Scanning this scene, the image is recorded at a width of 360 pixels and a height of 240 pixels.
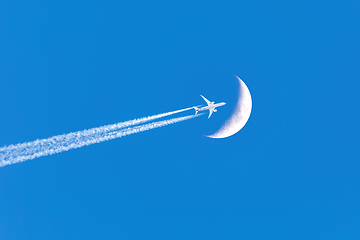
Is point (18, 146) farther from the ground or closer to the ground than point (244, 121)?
closer to the ground

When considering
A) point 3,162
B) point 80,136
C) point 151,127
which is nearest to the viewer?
point 3,162

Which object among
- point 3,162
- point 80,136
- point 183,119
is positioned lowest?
point 3,162

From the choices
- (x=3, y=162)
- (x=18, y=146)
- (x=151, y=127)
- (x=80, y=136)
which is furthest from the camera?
(x=151, y=127)

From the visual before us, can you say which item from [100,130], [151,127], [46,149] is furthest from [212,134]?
[46,149]

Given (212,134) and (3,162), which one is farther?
(212,134)

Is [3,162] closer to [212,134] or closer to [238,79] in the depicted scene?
[212,134]

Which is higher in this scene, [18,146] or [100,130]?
[100,130]

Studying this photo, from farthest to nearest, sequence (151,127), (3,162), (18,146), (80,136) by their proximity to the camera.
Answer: (151,127)
(80,136)
(18,146)
(3,162)

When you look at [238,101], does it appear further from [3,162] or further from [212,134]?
[3,162]

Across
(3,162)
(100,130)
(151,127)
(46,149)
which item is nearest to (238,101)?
(151,127)
